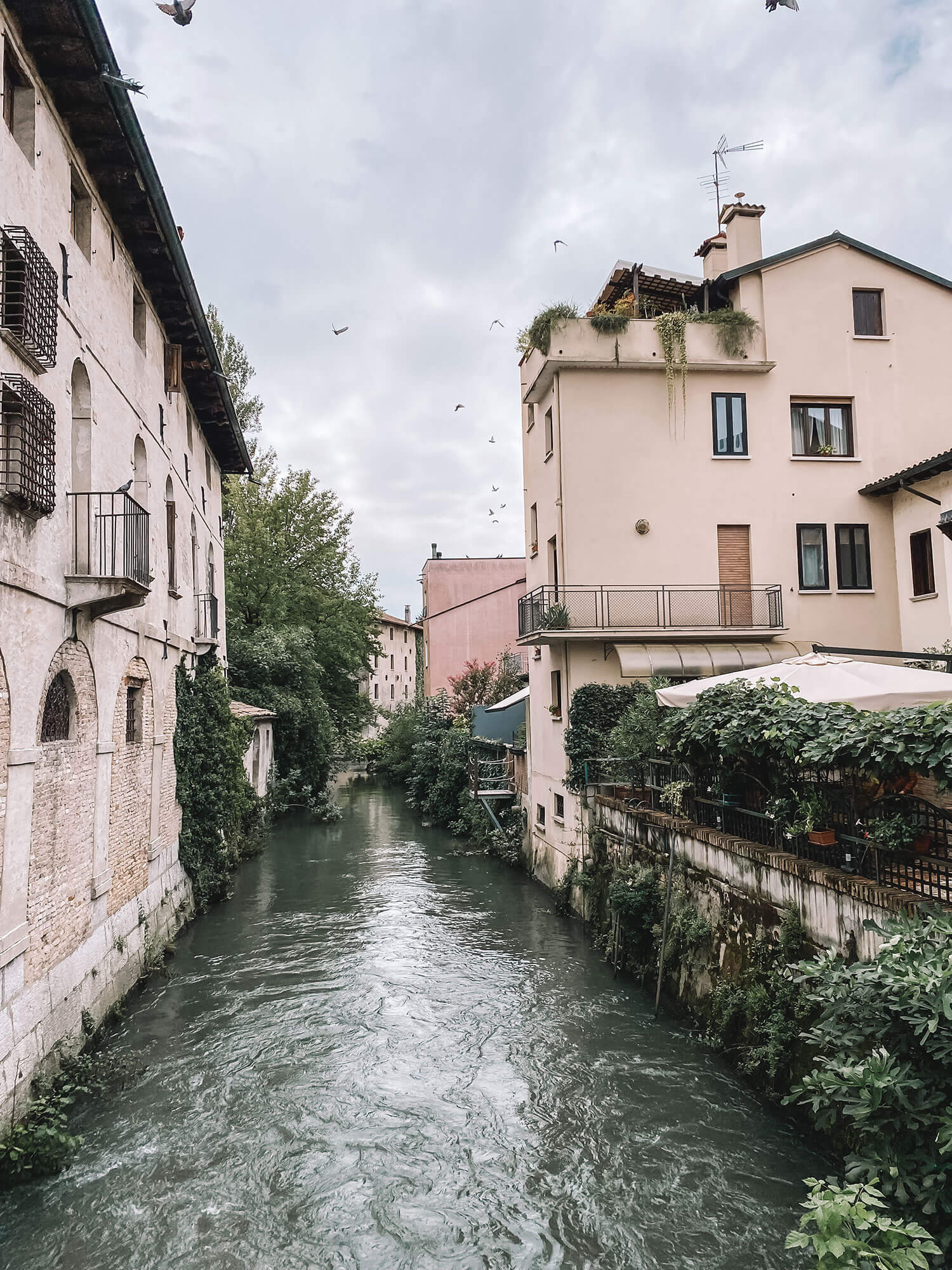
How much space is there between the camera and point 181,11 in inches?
288

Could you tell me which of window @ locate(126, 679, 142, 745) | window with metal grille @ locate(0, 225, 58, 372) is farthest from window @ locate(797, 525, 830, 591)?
window with metal grille @ locate(0, 225, 58, 372)

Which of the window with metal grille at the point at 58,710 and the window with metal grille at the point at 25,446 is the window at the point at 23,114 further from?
the window with metal grille at the point at 58,710

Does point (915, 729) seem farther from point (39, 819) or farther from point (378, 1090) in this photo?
point (39, 819)

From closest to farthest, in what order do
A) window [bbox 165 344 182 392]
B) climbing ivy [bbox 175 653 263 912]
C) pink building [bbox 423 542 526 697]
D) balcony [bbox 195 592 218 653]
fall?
window [bbox 165 344 182 392]
climbing ivy [bbox 175 653 263 912]
balcony [bbox 195 592 218 653]
pink building [bbox 423 542 526 697]

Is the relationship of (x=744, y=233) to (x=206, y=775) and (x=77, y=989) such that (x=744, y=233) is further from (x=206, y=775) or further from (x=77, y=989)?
(x=77, y=989)

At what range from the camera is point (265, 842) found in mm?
23969

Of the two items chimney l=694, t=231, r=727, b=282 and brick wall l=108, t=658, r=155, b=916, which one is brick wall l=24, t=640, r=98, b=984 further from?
chimney l=694, t=231, r=727, b=282

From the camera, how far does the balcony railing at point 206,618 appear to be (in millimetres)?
18125

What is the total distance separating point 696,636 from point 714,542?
2.26 metres

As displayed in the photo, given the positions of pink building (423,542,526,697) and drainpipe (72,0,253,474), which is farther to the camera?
pink building (423,542,526,697)

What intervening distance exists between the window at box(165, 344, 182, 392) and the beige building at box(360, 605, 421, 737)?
168 feet

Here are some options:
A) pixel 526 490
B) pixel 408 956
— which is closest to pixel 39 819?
pixel 408 956

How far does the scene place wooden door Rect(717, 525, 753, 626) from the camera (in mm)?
18266

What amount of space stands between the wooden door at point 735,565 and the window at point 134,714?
1182 centimetres
